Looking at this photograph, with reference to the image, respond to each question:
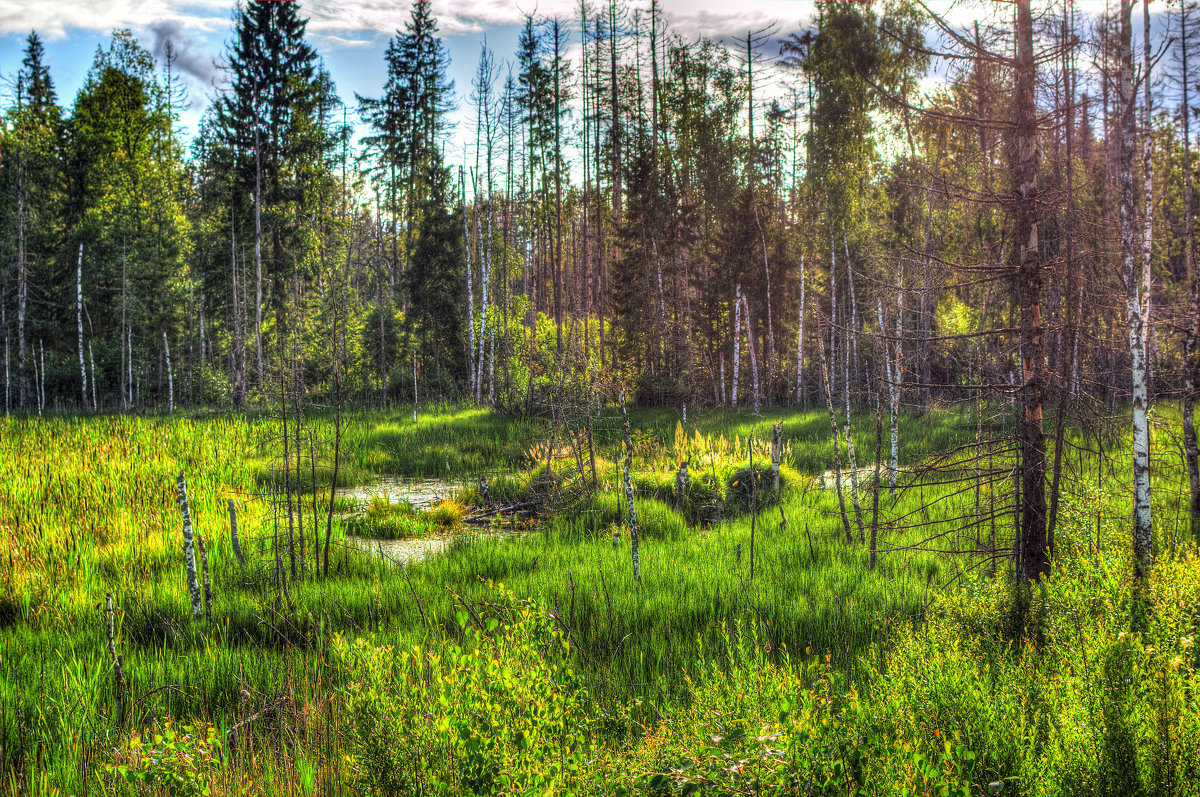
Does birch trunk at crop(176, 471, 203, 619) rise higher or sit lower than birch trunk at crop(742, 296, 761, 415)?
lower

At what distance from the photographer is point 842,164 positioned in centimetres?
2028

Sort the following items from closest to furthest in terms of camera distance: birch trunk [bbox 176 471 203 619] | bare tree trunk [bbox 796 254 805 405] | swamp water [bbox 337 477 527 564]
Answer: birch trunk [bbox 176 471 203 619], swamp water [bbox 337 477 527 564], bare tree trunk [bbox 796 254 805 405]

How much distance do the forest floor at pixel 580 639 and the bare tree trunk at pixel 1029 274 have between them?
30cm

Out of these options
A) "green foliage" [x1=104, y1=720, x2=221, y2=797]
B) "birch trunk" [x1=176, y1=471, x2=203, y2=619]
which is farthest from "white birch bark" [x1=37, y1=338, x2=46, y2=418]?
"green foliage" [x1=104, y1=720, x2=221, y2=797]

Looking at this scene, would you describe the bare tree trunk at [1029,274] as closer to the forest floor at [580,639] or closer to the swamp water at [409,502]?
the forest floor at [580,639]

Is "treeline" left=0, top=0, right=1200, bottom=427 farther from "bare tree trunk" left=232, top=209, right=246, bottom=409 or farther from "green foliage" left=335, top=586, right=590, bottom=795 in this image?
"green foliage" left=335, top=586, right=590, bottom=795

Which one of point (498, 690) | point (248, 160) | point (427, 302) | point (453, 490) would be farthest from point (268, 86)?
point (498, 690)

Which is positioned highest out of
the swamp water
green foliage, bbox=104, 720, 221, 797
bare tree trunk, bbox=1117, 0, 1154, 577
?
bare tree trunk, bbox=1117, 0, 1154, 577

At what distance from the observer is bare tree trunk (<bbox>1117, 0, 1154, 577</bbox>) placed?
553 cm

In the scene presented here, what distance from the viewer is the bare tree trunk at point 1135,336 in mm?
5531

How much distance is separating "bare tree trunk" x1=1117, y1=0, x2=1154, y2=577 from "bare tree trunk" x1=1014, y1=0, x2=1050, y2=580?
Result: 4.02 ft

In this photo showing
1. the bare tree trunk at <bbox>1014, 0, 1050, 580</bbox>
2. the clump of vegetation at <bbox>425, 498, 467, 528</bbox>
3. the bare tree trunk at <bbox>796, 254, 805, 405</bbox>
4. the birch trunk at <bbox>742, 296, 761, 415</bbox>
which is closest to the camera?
the bare tree trunk at <bbox>1014, 0, 1050, 580</bbox>

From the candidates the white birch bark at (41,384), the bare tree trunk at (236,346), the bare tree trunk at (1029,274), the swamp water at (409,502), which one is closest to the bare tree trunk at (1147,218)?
the bare tree trunk at (1029,274)

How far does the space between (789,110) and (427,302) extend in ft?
59.3
